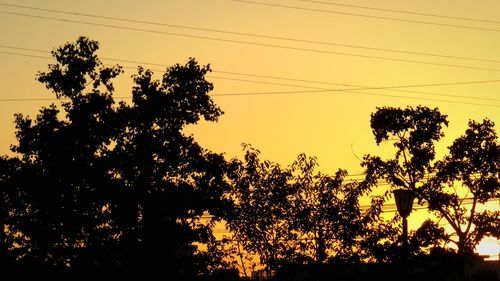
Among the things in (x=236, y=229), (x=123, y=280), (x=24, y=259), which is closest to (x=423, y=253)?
(x=236, y=229)

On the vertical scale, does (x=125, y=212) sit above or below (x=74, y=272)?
above

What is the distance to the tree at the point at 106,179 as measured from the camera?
36.2 m

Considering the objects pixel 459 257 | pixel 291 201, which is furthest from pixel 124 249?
pixel 459 257

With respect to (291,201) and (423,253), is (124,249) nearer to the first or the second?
(291,201)

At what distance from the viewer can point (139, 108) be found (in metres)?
36.8

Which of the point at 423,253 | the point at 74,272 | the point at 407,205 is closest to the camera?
the point at 407,205

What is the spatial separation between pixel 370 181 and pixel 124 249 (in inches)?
472

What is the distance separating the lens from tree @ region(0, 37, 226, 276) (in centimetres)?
3622

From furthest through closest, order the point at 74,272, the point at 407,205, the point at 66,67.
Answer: the point at 66,67, the point at 74,272, the point at 407,205

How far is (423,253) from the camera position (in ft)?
105

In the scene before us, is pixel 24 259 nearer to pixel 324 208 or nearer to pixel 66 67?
pixel 66 67

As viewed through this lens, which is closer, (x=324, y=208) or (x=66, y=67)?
(x=324, y=208)

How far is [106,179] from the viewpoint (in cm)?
3656

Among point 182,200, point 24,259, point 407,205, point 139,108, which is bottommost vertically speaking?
point 407,205
